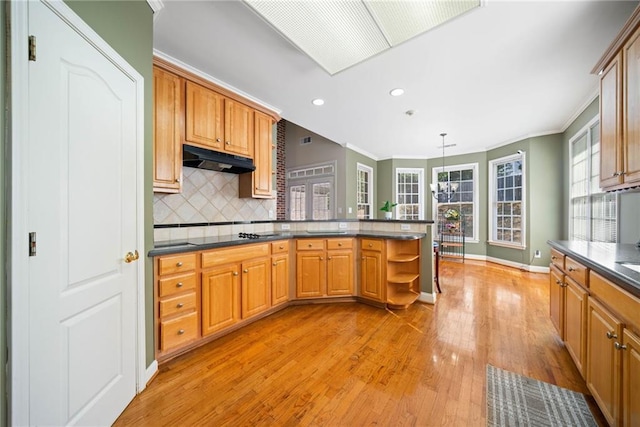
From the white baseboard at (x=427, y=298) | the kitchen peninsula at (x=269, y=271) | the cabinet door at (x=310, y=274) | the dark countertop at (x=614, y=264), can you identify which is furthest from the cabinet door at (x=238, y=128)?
the dark countertop at (x=614, y=264)

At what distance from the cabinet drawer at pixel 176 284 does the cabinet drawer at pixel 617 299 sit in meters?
2.60

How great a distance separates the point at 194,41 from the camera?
6.75ft

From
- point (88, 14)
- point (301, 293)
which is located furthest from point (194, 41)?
point (301, 293)

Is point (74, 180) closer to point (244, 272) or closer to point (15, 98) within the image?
point (15, 98)

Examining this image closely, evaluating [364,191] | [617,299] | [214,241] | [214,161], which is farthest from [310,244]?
[364,191]

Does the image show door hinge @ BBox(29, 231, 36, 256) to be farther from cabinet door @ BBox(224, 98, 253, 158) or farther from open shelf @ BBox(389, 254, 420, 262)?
open shelf @ BBox(389, 254, 420, 262)

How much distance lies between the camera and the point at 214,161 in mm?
2404

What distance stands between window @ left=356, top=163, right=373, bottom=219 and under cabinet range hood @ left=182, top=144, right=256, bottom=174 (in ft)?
12.1

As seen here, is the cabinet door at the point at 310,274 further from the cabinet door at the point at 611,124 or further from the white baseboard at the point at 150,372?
the cabinet door at the point at 611,124

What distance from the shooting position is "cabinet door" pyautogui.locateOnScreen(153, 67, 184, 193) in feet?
6.85

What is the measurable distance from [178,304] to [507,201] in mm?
6446

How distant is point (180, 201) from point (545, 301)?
184 inches

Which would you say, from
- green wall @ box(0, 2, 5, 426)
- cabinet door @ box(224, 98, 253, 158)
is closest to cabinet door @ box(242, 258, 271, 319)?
cabinet door @ box(224, 98, 253, 158)

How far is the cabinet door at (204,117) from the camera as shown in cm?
235
